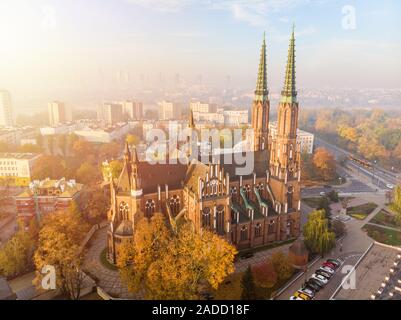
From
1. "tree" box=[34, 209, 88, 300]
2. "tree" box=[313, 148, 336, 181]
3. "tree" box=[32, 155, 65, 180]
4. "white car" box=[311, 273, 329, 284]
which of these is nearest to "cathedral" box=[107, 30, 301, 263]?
"tree" box=[34, 209, 88, 300]

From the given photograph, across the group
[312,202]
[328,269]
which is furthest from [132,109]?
[328,269]

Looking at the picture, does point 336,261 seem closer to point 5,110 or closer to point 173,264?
point 173,264

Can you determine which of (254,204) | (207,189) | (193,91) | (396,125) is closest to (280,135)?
(254,204)

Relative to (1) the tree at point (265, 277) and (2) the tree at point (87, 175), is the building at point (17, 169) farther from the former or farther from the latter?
Result: (1) the tree at point (265, 277)

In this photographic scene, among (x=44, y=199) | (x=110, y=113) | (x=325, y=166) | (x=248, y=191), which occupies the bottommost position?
(x=325, y=166)

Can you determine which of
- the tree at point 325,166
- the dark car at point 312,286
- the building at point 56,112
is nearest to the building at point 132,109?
the building at point 56,112

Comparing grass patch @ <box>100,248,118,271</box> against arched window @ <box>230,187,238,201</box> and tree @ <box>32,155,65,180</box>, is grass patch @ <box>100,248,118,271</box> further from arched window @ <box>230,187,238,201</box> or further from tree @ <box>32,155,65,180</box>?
tree @ <box>32,155,65,180</box>
